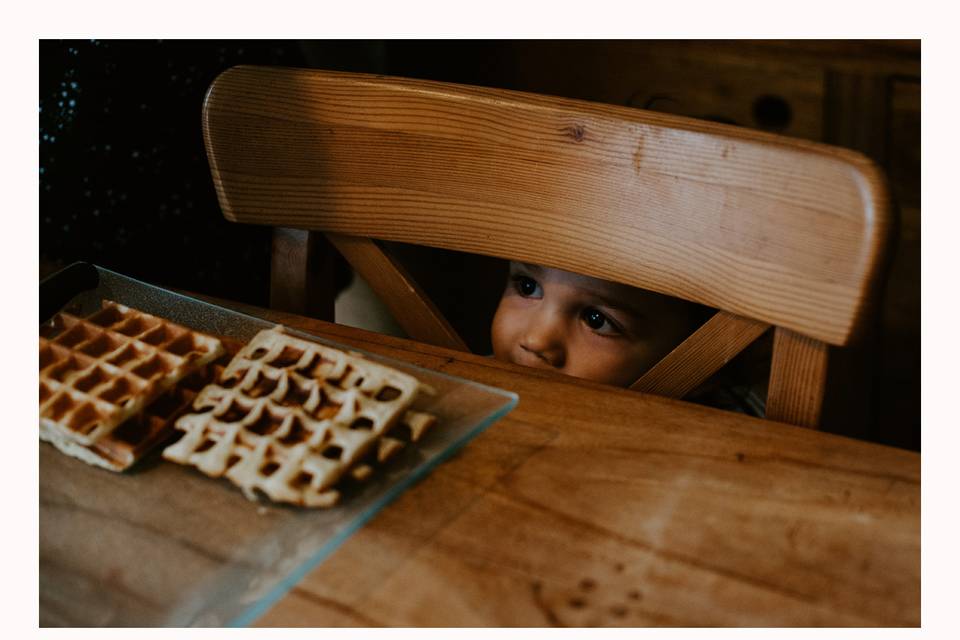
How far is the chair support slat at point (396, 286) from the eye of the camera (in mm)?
1006

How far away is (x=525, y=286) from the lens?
1.15 metres

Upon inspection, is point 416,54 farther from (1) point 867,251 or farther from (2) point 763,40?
(1) point 867,251

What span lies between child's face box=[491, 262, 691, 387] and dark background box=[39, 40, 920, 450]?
0.28 meters

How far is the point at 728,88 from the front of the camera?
195 cm

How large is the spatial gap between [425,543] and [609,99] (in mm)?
1624

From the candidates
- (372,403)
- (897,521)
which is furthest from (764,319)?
(372,403)

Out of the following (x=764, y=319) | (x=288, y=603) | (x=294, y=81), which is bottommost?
(x=288, y=603)

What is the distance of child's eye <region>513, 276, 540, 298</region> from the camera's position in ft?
3.74

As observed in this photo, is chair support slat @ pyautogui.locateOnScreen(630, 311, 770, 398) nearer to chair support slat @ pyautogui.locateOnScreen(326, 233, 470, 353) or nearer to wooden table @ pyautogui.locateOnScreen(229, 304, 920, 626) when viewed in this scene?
wooden table @ pyautogui.locateOnScreen(229, 304, 920, 626)

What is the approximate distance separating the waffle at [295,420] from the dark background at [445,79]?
406 millimetres

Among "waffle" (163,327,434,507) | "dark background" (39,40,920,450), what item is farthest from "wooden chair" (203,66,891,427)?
"waffle" (163,327,434,507)

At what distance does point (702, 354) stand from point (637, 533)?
11.6 inches

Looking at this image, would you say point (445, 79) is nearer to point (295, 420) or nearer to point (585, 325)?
point (585, 325)

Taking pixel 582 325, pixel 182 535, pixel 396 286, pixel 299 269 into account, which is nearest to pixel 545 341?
pixel 582 325
